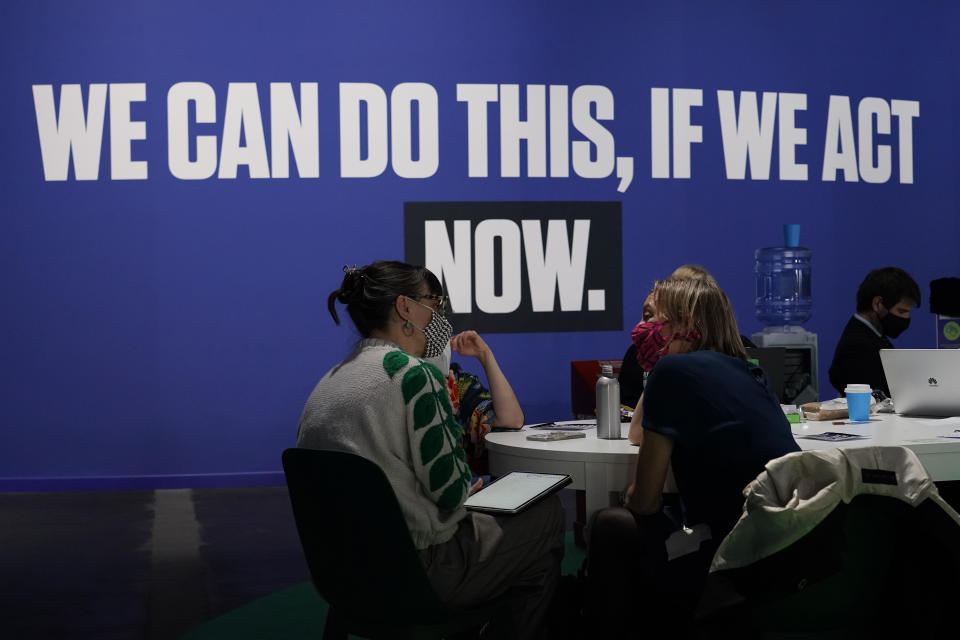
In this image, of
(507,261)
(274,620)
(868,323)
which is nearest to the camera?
(274,620)

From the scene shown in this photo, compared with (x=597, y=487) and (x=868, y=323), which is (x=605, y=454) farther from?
(x=868, y=323)

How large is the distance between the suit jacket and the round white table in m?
1.49

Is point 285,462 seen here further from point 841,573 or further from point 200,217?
point 200,217

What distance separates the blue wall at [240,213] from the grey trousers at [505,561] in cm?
389

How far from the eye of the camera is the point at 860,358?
4566mm

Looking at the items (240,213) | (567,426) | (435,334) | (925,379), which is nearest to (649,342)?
(567,426)

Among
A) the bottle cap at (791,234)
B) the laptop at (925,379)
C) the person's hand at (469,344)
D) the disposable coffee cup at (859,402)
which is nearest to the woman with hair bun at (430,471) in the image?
the person's hand at (469,344)

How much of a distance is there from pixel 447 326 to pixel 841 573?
3.84 feet

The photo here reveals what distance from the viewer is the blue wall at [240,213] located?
602 cm

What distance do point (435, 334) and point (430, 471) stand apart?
1.70 ft

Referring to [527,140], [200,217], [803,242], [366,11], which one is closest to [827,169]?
[803,242]

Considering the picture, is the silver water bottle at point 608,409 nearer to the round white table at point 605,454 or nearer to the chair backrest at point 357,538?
the round white table at point 605,454

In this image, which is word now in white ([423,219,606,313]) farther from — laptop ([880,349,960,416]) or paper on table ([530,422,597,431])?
laptop ([880,349,960,416])

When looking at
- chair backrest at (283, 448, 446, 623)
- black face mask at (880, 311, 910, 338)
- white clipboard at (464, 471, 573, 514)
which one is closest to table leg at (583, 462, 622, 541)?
white clipboard at (464, 471, 573, 514)
